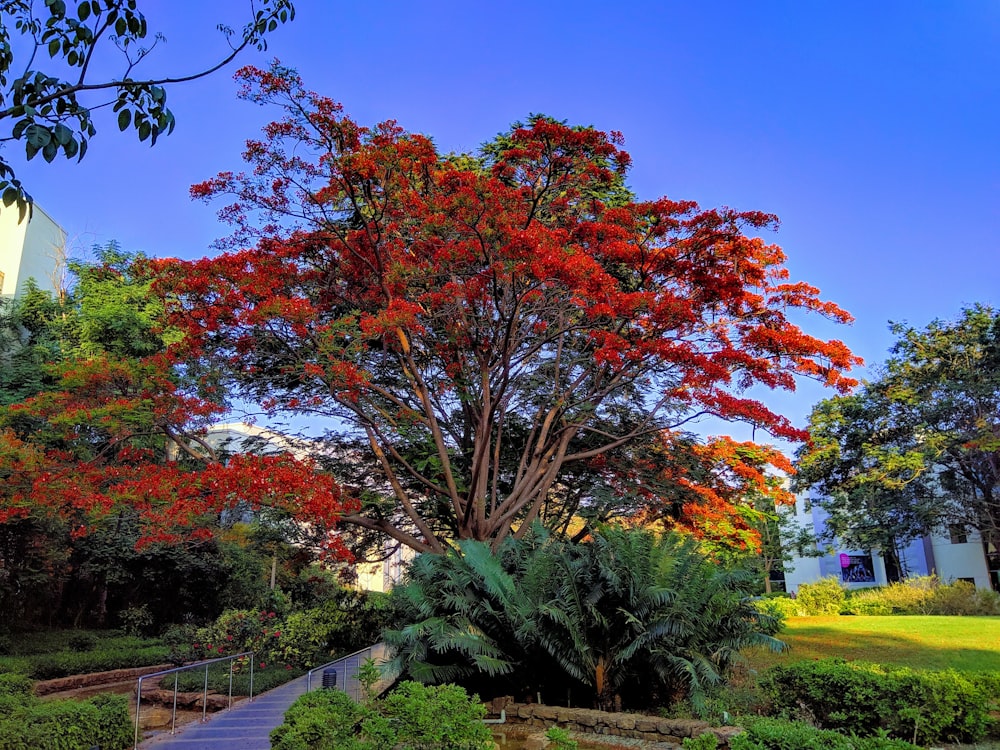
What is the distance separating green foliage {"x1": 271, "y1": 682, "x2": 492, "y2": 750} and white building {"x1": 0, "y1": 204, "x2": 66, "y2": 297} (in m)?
22.3

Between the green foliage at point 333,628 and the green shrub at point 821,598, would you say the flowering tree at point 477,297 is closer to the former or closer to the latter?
the green foliage at point 333,628

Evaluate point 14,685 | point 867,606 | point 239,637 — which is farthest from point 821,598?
point 14,685

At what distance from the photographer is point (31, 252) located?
2470 centimetres

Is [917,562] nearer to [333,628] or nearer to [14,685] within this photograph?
[333,628]

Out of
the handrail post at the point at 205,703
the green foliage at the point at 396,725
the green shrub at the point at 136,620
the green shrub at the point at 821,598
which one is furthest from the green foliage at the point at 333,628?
the green shrub at the point at 821,598

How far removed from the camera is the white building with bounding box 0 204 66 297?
2347cm

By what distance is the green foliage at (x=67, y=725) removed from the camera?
6.91 m

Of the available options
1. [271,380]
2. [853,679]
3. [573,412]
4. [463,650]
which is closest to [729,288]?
[573,412]

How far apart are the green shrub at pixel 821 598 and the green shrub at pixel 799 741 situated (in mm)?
18351

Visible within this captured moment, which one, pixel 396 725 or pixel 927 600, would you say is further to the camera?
pixel 927 600

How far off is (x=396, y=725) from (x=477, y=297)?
23.9ft

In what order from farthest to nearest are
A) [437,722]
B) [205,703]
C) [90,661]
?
[90,661] → [205,703] → [437,722]

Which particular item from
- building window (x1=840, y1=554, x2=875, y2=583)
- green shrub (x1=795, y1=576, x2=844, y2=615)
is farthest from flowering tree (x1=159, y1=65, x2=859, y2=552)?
building window (x1=840, y1=554, x2=875, y2=583)

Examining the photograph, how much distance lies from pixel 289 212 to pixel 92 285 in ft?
54.9
